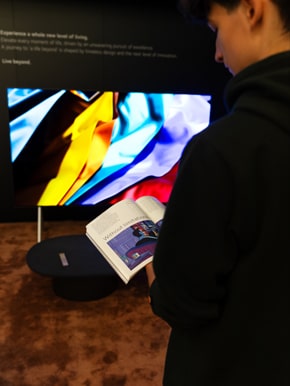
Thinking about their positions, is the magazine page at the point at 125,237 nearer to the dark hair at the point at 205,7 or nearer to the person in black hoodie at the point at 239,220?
the person in black hoodie at the point at 239,220

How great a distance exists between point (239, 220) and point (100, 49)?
225cm

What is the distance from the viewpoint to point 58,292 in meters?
1.93

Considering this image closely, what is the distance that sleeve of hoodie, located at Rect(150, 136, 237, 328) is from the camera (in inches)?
19.6

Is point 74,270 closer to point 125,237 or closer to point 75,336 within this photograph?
point 75,336

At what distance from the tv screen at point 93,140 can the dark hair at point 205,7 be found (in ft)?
5.14

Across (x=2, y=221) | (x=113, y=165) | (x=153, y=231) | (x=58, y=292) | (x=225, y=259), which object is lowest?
(x=2, y=221)

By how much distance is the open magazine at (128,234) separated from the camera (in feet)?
3.24

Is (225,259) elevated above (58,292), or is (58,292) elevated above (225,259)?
(225,259)

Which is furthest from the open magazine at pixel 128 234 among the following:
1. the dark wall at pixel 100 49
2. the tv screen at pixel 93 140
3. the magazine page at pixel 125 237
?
the dark wall at pixel 100 49

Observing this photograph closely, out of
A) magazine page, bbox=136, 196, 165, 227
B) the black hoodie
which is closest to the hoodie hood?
the black hoodie

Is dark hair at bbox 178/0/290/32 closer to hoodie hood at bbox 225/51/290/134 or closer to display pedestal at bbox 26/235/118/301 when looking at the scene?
hoodie hood at bbox 225/51/290/134

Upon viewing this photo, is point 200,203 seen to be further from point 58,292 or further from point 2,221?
point 2,221

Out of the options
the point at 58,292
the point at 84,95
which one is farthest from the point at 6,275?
the point at 84,95

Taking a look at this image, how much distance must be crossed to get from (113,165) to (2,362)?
3.81 ft
